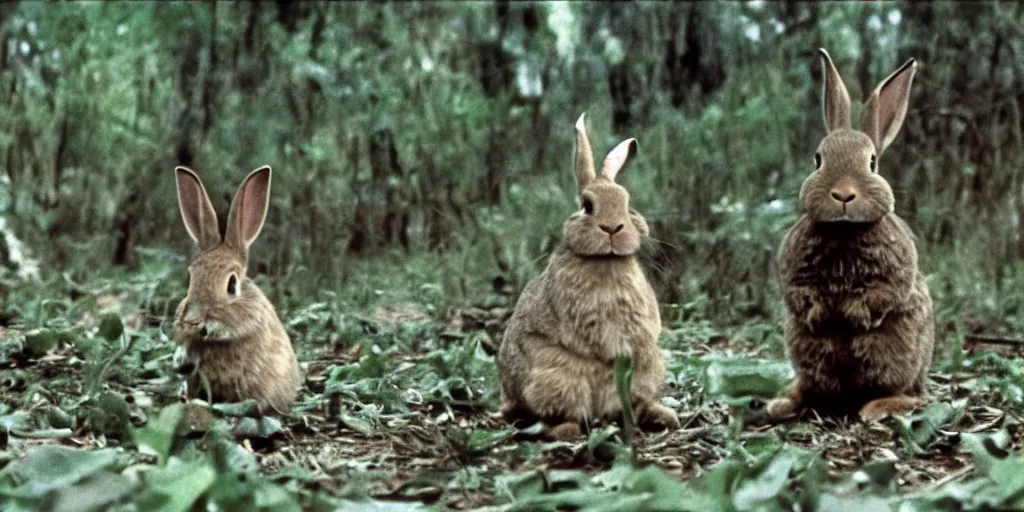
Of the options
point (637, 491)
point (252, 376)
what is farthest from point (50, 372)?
point (637, 491)

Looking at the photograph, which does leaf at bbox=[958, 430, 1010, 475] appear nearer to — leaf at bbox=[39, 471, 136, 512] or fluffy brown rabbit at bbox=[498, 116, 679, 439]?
fluffy brown rabbit at bbox=[498, 116, 679, 439]

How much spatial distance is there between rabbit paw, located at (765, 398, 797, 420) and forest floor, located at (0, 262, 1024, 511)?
0.05 meters

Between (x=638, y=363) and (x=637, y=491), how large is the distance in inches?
31.3

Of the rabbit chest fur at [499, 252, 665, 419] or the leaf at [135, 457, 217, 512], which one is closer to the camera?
the leaf at [135, 457, 217, 512]

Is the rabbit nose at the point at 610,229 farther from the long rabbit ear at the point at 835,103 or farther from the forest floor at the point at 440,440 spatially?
the long rabbit ear at the point at 835,103

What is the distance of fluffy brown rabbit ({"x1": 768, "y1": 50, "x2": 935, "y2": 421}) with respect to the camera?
3.30 meters

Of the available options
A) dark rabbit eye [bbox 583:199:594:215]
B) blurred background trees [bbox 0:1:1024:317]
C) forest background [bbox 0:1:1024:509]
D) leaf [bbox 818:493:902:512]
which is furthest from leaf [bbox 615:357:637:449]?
blurred background trees [bbox 0:1:1024:317]

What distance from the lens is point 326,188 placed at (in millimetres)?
6262

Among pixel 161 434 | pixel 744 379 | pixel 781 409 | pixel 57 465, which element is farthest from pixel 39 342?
pixel 781 409

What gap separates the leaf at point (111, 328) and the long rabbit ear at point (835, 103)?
2.33 m

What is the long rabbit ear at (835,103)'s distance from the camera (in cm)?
343

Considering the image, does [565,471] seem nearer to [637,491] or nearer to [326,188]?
[637,491]

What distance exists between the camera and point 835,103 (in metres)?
3.47

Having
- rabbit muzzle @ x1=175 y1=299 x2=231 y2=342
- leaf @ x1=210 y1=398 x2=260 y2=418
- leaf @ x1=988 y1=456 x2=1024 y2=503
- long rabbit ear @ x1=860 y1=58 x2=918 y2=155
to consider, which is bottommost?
leaf @ x1=988 y1=456 x2=1024 y2=503
